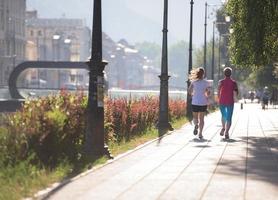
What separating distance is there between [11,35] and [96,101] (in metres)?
116

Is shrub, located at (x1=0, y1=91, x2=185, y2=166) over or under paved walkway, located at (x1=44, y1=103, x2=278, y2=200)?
over

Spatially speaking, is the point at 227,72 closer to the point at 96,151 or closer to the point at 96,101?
the point at 96,101

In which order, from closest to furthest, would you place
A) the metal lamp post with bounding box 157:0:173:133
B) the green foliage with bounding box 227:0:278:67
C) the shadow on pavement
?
the shadow on pavement
the green foliage with bounding box 227:0:278:67
the metal lamp post with bounding box 157:0:173:133

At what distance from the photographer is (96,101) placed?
13.2m

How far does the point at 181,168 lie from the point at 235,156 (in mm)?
2404

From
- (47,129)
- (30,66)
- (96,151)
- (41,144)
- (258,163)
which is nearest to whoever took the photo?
(41,144)

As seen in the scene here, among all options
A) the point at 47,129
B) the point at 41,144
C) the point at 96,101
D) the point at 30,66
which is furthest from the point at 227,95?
the point at 30,66

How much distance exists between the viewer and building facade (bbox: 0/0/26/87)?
117 metres

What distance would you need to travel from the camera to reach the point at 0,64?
114 meters

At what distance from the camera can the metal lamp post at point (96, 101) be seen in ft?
42.6

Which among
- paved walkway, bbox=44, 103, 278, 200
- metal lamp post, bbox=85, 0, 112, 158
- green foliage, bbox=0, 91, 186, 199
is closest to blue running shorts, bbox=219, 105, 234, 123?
paved walkway, bbox=44, 103, 278, 200

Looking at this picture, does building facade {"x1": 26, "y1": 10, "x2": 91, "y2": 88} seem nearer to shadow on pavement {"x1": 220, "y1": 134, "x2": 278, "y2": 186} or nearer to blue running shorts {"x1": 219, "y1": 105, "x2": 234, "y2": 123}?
blue running shorts {"x1": 219, "y1": 105, "x2": 234, "y2": 123}

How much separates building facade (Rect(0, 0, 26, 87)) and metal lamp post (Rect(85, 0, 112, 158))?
99430 millimetres

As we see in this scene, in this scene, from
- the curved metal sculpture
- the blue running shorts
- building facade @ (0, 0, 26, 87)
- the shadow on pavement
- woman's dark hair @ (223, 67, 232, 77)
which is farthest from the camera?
building facade @ (0, 0, 26, 87)
